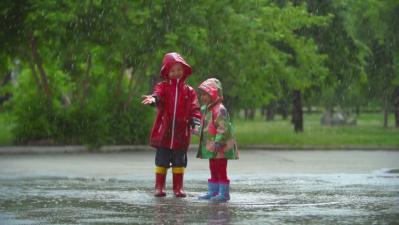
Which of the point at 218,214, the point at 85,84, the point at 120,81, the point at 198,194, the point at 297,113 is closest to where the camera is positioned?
the point at 218,214

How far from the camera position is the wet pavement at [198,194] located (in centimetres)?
930

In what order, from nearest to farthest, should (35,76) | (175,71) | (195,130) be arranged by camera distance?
(195,130)
(175,71)
(35,76)

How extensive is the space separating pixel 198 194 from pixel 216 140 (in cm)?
108

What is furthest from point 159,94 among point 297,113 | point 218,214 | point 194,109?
point 297,113

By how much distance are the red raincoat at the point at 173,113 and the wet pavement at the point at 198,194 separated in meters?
0.66

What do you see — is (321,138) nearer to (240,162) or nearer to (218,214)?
(240,162)

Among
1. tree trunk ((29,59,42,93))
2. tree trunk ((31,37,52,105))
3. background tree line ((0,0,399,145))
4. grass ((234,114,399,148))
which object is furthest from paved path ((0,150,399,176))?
tree trunk ((29,59,42,93))

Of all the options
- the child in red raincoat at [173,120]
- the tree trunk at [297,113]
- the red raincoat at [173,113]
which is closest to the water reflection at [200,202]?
the child in red raincoat at [173,120]

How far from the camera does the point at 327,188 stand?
42.4 ft

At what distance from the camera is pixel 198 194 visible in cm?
1211

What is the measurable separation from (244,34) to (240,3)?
103cm

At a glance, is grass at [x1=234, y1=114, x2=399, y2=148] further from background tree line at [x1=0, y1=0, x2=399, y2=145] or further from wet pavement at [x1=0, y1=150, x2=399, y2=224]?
wet pavement at [x1=0, y1=150, x2=399, y2=224]

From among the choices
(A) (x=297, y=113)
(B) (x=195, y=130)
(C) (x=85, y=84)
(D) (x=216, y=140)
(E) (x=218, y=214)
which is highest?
(C) (x=85, y=84)

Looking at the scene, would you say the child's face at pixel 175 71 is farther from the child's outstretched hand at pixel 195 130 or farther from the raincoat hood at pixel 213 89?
the child's outstretched hand at pixel 195 130
